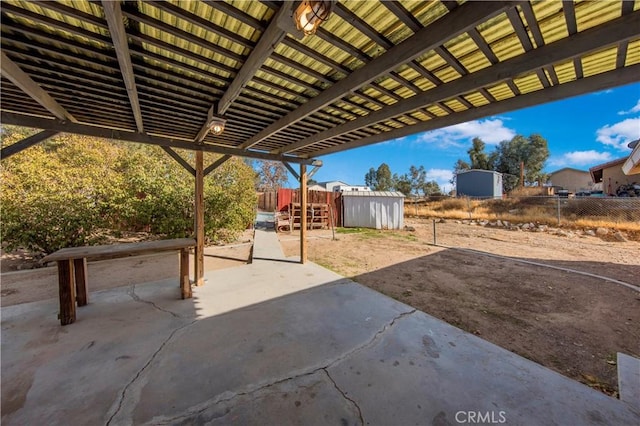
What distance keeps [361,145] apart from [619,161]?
52.3ft

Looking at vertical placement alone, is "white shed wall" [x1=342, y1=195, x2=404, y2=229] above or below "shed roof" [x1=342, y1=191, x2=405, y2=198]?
below

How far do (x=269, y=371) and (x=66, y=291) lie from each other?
8.28ft

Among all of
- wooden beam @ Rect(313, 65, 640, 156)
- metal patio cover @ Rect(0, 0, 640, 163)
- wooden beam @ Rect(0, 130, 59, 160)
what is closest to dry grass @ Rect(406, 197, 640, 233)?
wooden beam @ Rect(313, 65, 640, 156)

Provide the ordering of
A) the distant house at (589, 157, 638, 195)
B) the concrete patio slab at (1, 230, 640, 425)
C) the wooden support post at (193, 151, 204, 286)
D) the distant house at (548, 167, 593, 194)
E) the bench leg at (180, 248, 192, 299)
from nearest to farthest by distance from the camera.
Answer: the concrete patio slab at (1, 230, 640, 425) → the bench leg at (180, 248, 192, 299) → the wooden support post at (193, 151, 204, 286) → the distant house at (589, 157, 638, 195) → the distant house at (548, 167, 593, 194)

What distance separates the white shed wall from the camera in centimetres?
1193

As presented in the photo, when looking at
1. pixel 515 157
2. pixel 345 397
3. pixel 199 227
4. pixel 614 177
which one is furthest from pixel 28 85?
pixel 515 157

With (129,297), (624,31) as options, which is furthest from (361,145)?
(129,297)

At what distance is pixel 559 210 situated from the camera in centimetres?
984

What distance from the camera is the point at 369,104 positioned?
279 centimetres

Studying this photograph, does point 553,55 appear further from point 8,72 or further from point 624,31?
point 8,72

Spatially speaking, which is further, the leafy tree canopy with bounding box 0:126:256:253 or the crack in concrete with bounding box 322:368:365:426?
the leafy tree canopy with bounding box 0:126:256:253

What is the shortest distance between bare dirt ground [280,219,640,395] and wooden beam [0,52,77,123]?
454 centimetres

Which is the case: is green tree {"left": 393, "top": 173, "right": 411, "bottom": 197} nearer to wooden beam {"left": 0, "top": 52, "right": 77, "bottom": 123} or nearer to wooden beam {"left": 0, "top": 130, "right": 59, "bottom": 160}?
wooden beam {"left": 0, "top": 52, "right": 77, "bottom": 123}

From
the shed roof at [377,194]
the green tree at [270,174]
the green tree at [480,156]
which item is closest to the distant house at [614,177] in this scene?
the shed roof at [377,194]
